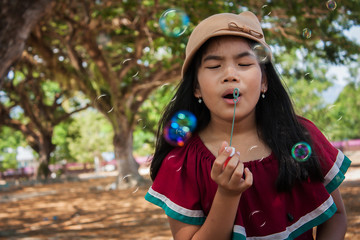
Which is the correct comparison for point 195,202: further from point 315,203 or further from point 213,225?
point 315,203

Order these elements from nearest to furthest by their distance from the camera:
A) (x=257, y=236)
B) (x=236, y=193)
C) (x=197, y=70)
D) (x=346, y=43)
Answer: (x=236, y=193) → (x=257, y=236) → (x=197, y=70) → (x=346, y=43)

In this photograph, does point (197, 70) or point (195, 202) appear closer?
point (195, 202)

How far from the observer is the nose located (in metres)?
1.54

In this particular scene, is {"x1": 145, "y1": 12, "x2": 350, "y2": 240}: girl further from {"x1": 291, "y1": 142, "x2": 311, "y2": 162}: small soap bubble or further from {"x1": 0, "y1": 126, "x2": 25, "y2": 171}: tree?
{"x1": 0, "y1": 126, "x2": 25, "y2": 171}: tree

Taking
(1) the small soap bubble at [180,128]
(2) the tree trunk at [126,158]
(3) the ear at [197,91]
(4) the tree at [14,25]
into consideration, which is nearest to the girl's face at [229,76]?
(3) the ear at [197,91]

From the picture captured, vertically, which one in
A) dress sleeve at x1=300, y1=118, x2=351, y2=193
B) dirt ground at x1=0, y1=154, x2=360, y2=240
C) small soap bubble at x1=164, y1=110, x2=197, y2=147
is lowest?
dirt ground at x1=0, y1=154, x2=360, y2=240

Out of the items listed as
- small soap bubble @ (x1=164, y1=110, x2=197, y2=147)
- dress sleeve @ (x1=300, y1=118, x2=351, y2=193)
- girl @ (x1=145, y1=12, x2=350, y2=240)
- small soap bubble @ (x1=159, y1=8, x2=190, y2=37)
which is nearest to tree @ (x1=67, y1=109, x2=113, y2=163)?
small soap bubble @ (x1=159, y1=8, x2=190, y2=37)

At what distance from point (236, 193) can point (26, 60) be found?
Result: 12.7m

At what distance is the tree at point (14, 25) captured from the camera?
14.9 feet

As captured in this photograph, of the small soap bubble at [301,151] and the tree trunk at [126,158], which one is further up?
the small soap bubble at [301,151]

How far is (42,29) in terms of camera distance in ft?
33.1

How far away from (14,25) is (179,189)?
3.83 metres

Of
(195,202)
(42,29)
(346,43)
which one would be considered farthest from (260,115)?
(42,29)

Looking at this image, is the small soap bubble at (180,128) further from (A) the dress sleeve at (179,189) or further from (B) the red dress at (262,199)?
(B) the red dress at (262,199)
